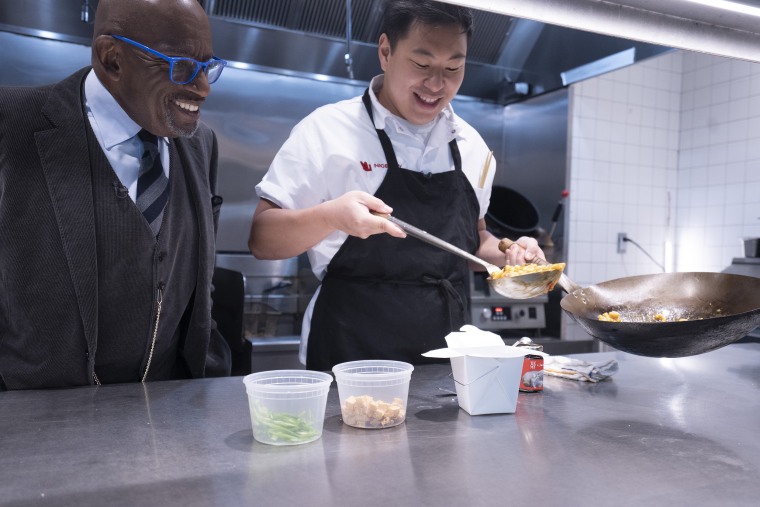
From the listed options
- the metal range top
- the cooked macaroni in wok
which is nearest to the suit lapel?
the cooked macaroni in wok

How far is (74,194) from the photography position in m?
1.29

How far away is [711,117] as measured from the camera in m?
4.17

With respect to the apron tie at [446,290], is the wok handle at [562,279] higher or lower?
higher

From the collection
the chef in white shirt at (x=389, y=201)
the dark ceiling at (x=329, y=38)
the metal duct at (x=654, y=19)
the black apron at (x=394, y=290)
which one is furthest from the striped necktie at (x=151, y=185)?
the dark ceiling at (x=329, y=38)

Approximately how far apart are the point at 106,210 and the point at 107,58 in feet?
1.09

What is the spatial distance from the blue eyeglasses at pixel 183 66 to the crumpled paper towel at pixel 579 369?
Answer: 1080 mm

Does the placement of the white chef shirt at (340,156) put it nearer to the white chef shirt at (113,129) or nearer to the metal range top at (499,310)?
the white chef shirt at (113,129)

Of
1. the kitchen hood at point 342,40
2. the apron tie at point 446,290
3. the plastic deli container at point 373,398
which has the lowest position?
the plastic deli container at point 373,398

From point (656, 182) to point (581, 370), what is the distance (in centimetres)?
324

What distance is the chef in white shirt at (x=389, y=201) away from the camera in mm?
1681

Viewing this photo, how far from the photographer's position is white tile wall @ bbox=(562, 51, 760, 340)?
3.93 meters

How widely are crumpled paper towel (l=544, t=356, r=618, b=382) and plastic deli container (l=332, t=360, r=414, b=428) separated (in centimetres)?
55

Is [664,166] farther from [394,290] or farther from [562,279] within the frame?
Answer: [394,290]

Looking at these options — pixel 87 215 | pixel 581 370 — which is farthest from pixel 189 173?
pixel 581 370
